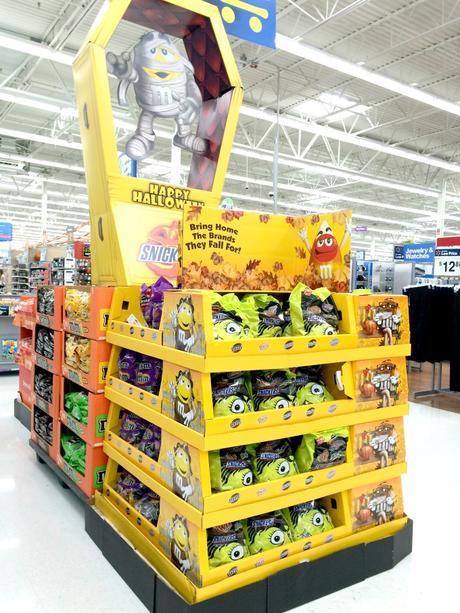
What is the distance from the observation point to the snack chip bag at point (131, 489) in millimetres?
2361

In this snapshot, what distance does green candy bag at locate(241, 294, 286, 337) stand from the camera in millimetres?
2051

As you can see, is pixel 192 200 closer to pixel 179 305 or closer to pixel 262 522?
pixel 179 305

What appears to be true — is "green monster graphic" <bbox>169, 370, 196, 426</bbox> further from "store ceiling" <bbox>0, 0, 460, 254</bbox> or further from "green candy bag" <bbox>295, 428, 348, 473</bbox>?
"store ceiling" <bbox>0, 0, 460, 254</bbox>

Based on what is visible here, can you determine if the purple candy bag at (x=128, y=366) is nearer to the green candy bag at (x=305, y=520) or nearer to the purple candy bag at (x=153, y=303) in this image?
the purple candy bag at (x=153, y=303)

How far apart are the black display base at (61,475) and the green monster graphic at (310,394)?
1310mm

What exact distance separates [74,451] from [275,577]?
61.9 inches

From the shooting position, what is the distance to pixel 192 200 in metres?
3.22

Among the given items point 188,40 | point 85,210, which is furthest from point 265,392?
point 85,210

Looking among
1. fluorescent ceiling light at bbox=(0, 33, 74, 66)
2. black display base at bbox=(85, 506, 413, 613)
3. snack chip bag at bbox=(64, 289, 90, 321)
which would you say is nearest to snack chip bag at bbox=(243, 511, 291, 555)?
black display base at bbox=(85, 506, 413, 613)

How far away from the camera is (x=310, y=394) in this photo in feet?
6.89

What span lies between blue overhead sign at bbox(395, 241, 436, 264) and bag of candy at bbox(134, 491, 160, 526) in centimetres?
1361

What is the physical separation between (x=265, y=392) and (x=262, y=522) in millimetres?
508

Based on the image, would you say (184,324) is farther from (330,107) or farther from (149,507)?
(330,107)

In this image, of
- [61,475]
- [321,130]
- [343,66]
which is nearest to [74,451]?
[61,475]
